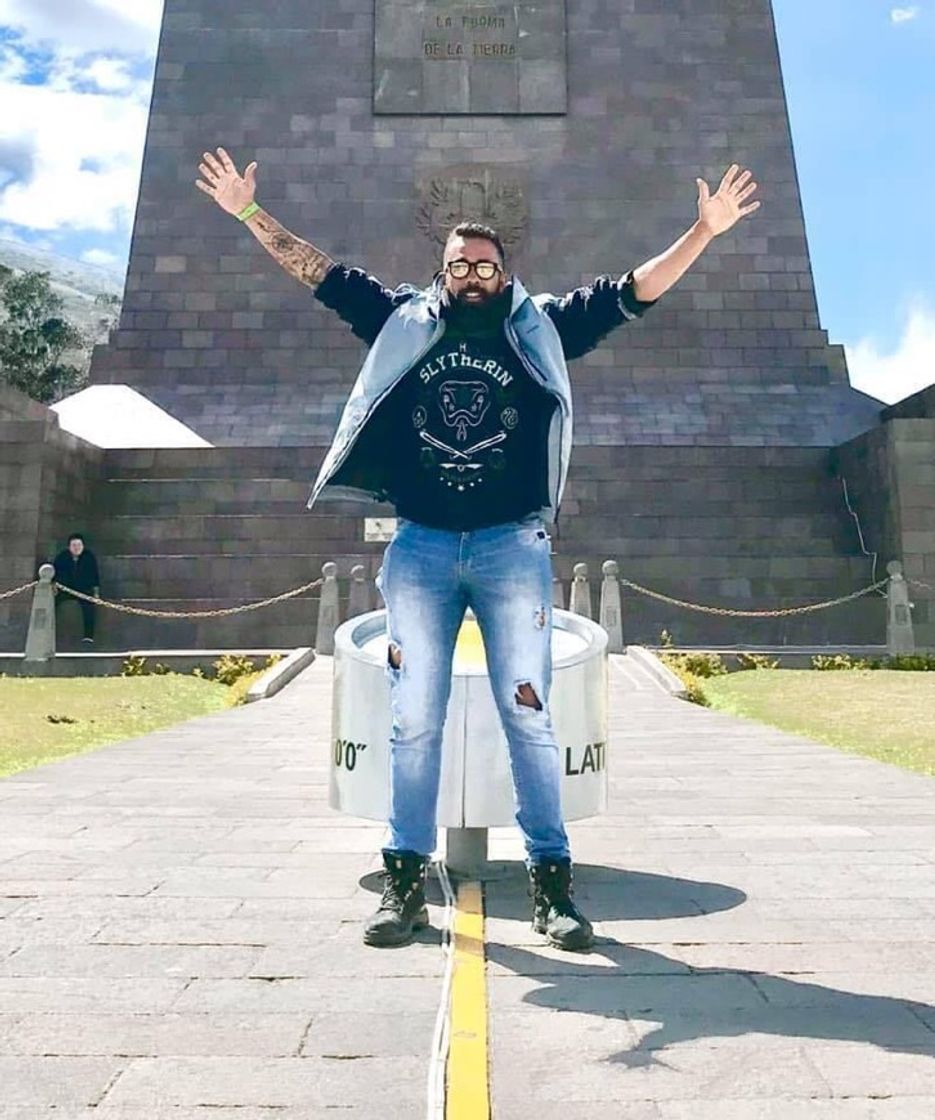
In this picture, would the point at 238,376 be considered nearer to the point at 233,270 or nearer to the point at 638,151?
the point at 233,270

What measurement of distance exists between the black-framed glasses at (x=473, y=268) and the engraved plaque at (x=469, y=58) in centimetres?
2038

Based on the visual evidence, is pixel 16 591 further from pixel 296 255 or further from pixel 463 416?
pixel 463 416

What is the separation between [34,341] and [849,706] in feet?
133

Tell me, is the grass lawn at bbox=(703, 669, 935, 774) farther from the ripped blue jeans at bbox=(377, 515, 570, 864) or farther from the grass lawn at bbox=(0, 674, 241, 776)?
the grass lawn at bbox=(0, 674, 241, 776)

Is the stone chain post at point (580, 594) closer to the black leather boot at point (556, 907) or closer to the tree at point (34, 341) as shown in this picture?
the black leather boot at point (556, 907)

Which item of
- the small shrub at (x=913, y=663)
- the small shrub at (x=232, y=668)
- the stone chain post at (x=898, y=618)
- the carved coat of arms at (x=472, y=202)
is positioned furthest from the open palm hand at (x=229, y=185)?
the carved coat of arms at (x=472, y=202)

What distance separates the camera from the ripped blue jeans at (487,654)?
10.3 ft

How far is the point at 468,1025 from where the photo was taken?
2350mm

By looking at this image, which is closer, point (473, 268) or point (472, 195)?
point (473, 268)

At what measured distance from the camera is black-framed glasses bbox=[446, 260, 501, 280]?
3182 millimetres

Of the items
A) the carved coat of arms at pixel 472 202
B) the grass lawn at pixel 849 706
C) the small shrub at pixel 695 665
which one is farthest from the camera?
the carved coat of arms at pixel 472 202

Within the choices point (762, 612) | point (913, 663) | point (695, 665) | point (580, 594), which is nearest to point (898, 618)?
point (913, 663)

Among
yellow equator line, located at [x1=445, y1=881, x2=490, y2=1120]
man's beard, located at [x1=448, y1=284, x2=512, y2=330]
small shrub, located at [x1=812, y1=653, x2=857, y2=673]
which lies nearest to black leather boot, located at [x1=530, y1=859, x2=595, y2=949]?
yellow equator line, located at [x1=445, y1=881, x2=490, y2=1120]

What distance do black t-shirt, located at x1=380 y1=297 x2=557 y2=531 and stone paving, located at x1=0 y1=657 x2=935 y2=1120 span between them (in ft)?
4.13
